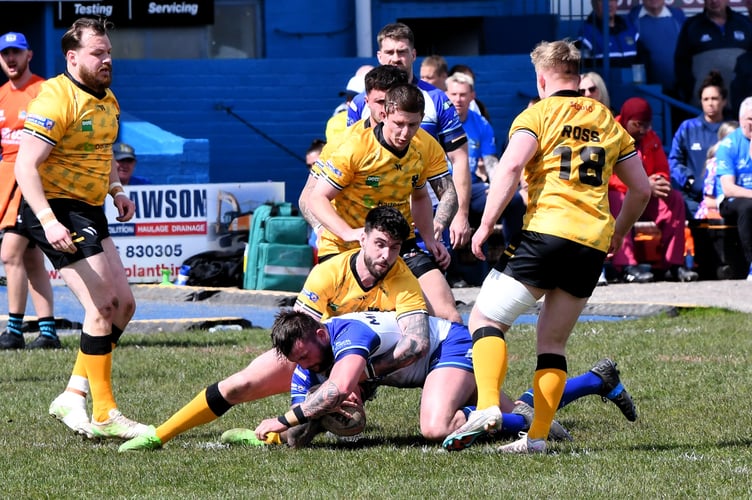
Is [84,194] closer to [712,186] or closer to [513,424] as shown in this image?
[513,424]

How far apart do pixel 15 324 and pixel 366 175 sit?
14.1 ft

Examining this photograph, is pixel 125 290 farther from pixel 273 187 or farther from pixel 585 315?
pixel 273 187

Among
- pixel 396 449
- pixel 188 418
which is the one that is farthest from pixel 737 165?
pixel 188 418

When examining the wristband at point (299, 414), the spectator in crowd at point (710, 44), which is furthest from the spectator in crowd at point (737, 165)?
the wristband at point (299, 414)

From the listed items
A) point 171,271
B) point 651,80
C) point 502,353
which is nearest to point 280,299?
point 171,271

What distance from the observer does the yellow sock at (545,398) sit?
263 inches

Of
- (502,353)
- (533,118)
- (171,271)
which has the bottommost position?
(171,271)

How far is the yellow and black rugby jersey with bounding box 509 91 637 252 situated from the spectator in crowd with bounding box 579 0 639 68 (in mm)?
13661

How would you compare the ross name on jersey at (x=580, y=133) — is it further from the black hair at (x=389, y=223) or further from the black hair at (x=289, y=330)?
the black hair at (x=289, y=330)

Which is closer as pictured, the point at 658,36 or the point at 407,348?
the point at 407,348

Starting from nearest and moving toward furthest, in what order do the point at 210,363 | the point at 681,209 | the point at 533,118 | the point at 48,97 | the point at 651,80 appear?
the point at 533,118
the point at 48,97
the point at 210,363
the point at 681,209
the point at 651,80

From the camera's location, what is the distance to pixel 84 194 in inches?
298

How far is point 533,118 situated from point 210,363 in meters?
3.90

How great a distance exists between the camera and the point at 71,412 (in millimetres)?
7473
